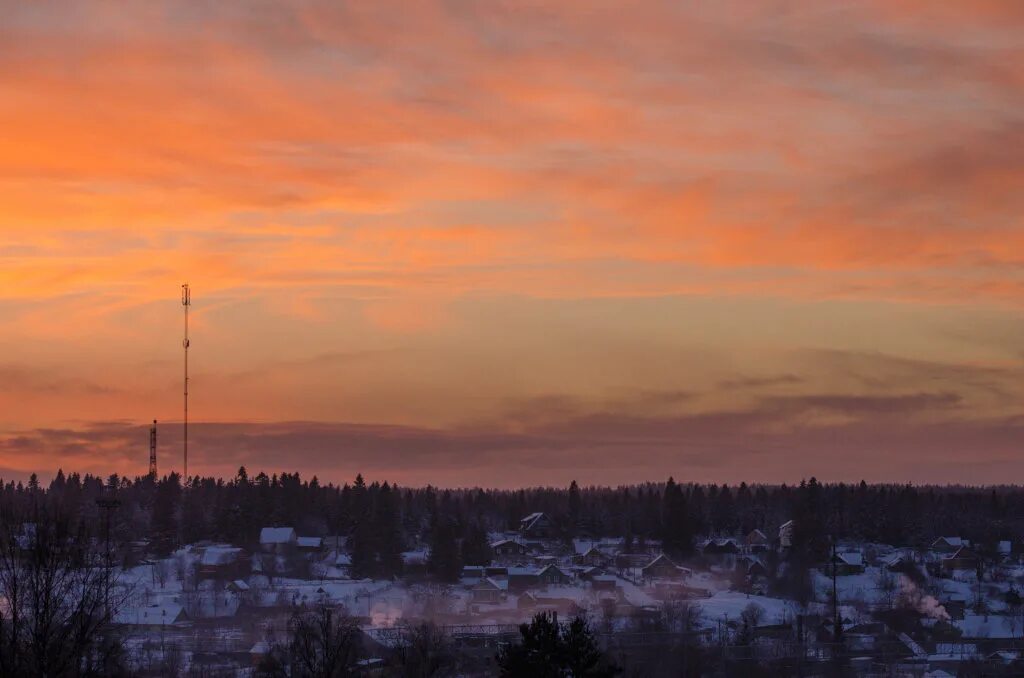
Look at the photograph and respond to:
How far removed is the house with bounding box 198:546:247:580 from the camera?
121m

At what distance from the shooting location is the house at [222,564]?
121 meters

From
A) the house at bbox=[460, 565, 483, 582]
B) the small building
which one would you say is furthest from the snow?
the small building

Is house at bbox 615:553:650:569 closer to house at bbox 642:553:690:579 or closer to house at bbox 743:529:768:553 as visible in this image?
house at bbox 642:553:690:579

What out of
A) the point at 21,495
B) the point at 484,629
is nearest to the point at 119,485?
the point at 21,495

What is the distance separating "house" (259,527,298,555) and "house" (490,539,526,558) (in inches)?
780

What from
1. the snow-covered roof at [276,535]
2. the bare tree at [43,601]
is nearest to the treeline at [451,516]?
the snow-covered roof at [276,535]

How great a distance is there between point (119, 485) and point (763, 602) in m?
90.8

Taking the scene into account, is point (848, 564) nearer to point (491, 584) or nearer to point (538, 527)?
point (491, 584)

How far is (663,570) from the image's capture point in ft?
435

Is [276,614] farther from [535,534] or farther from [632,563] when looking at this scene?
[535,534]

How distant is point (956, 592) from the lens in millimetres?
124625

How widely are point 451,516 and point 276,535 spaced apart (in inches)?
1133

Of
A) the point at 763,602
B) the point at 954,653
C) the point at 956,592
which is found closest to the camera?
the point at 954,653

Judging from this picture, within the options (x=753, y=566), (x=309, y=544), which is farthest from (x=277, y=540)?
(x=753, y=566)
